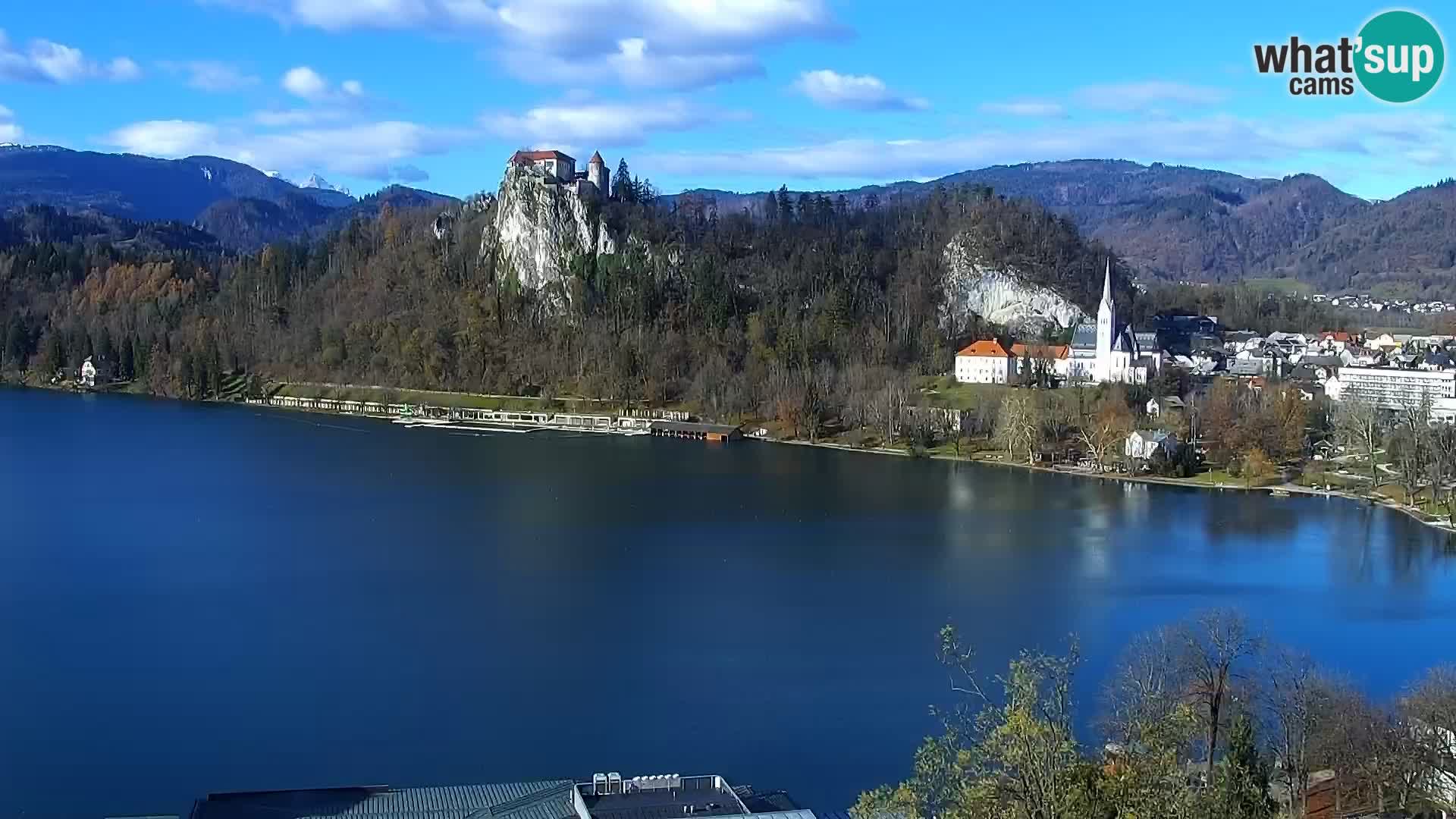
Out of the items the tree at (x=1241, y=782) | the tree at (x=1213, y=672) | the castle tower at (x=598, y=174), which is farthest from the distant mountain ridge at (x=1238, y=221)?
the tree at (x=1241, y=782)

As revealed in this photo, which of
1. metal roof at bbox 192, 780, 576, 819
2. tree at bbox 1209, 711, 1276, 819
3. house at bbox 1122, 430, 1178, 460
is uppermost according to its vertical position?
house at bbox 1122, 430, 1178, 460

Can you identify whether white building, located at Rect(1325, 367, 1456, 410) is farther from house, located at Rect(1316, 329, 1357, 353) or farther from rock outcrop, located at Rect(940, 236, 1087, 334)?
rock outcrop, located at Rect(940, 236, 1087, 334)

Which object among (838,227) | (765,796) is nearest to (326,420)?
(838,227)

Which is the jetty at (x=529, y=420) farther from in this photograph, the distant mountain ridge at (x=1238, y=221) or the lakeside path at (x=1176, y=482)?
the distant mountain ridge at (x=1238, y=221)

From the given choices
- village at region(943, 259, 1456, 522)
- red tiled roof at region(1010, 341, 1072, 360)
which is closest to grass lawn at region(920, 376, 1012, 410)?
village at region(943, 259, 1456, 522)

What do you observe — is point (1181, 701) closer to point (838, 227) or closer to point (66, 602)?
point (66, 602)

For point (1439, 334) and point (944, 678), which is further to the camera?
point (1439, 334)
